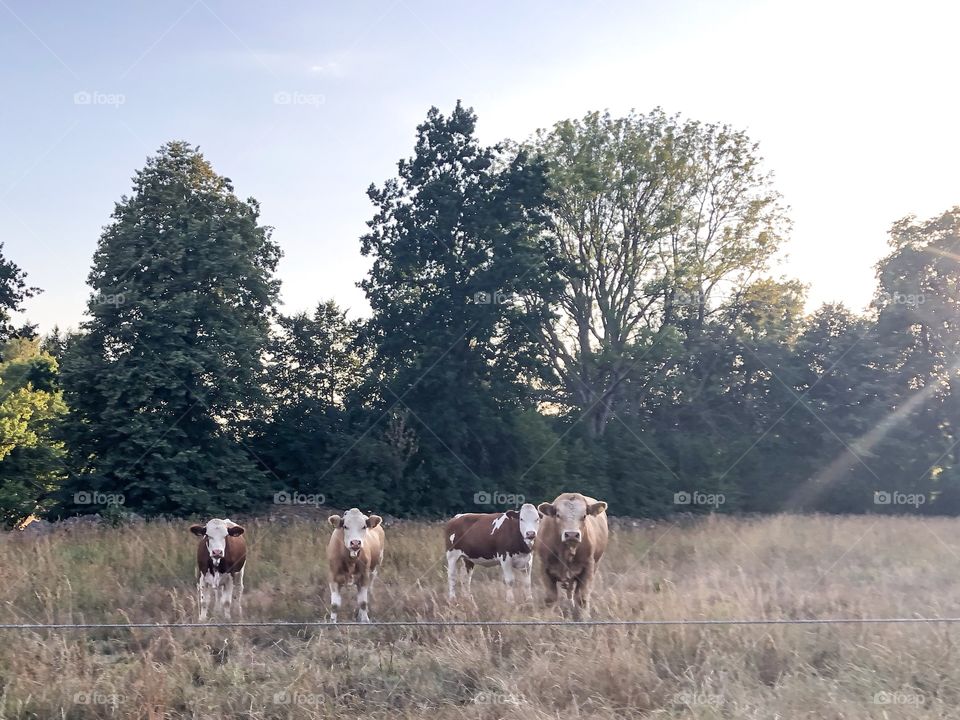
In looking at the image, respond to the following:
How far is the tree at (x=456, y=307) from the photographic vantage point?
2498cm

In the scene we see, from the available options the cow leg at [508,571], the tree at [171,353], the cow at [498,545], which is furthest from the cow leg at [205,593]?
the tree at [171,353]

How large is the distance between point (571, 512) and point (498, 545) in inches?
75.1

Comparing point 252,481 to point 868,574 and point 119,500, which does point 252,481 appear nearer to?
point 119,500

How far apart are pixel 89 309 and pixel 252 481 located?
660 centimetres

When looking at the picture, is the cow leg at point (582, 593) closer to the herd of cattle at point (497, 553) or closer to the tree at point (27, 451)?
the herd of cattle at point (497, 553)

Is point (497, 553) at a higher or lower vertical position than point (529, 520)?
lower

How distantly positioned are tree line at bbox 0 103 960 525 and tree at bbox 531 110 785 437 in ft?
0.31

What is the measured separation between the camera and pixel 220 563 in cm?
1095

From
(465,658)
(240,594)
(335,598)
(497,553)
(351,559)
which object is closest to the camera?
(465,658)

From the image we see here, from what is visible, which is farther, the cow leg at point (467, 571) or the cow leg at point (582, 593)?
the cow leg at point (467, 571)

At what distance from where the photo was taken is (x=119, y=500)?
19828mm

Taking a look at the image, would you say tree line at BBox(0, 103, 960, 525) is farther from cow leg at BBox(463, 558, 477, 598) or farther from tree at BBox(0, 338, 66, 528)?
cow leg at BBox(463, 558, 477, 598)

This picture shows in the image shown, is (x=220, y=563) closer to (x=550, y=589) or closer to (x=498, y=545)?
(x=498, y=545)

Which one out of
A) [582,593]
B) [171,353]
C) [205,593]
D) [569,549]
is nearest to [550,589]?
[582,593]
